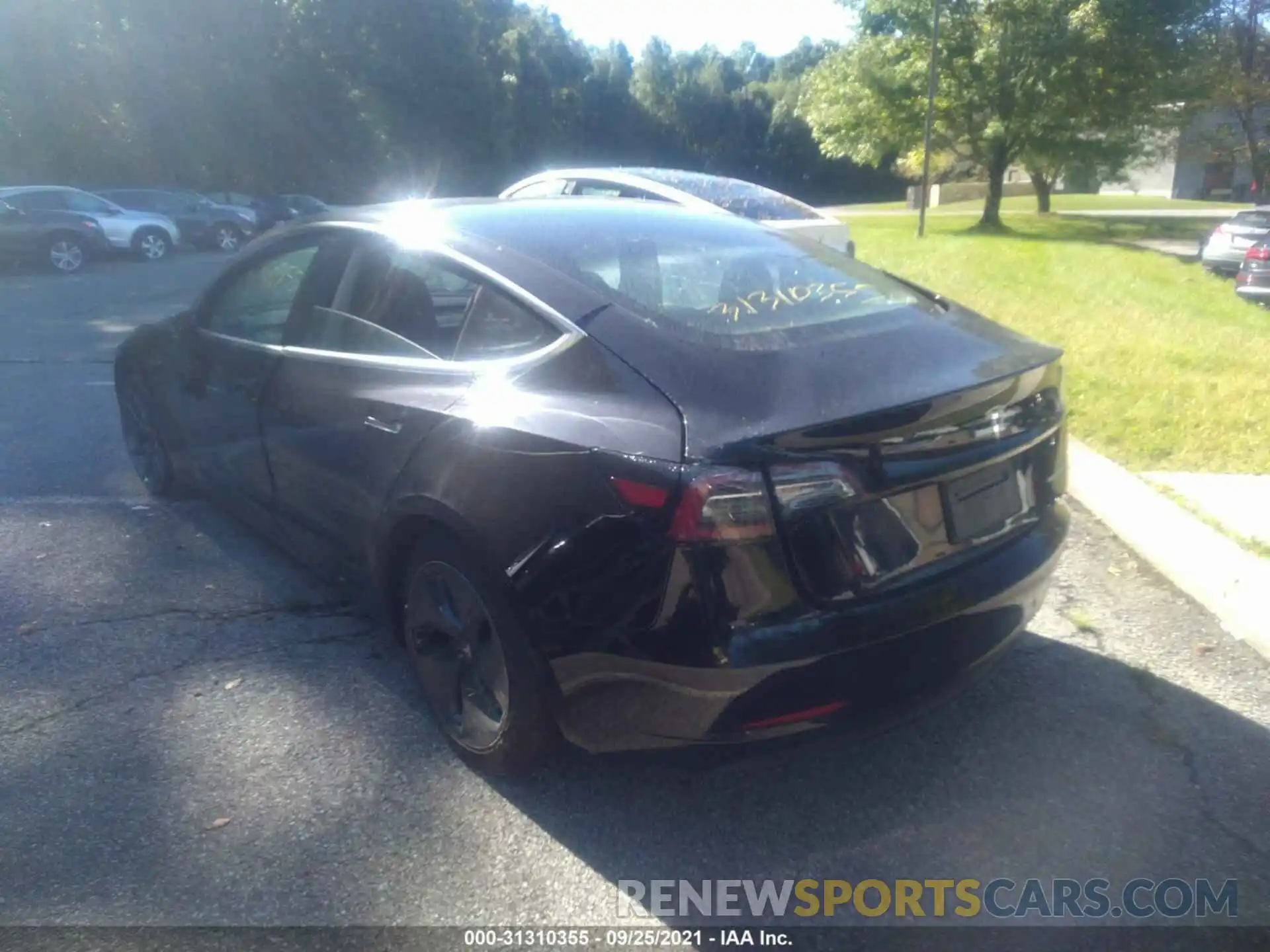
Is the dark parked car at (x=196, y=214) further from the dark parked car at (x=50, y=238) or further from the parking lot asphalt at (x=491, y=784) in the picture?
the parking lot asphalt at (x=491, y=784)

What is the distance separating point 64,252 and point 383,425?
63.1 feet

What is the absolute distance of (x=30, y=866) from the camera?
2.96 metres

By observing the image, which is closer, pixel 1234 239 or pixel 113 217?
pixel 1234 239

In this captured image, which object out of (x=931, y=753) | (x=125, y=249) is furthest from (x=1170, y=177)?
(x=931, y=753)

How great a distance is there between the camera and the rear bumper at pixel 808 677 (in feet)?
8.75

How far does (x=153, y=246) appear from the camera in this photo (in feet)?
74.2

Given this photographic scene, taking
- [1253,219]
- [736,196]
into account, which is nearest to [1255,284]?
[1253,219]

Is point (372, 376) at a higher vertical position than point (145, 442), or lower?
higher

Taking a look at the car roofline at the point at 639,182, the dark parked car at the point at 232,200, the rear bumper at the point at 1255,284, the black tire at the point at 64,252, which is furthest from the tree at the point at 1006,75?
the car roofline at the point at 639,182

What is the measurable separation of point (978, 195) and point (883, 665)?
5214 cm

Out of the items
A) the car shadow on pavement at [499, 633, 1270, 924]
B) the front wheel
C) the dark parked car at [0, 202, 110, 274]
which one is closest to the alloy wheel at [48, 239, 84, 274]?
the dark parked car at [0, 202, 110, 274]

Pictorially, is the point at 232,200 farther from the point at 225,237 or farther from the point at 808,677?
the point at 808,677

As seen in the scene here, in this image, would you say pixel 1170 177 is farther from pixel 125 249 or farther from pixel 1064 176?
pixel 125 249

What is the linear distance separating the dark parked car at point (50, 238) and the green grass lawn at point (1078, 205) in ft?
92.6
